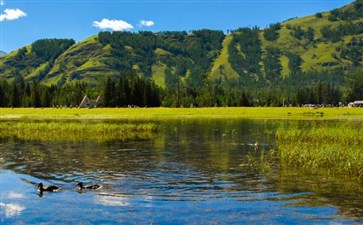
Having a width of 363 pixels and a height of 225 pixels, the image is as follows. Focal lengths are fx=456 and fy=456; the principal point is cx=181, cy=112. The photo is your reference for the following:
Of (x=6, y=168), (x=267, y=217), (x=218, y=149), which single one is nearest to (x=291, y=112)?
(x=218, y=149)

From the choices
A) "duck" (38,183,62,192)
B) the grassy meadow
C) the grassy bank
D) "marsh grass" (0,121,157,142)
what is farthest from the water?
the grassy bank

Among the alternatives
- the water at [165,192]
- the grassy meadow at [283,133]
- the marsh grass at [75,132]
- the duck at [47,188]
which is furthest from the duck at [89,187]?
the marsh grass at [75,132]

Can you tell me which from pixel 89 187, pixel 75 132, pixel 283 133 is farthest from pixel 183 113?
pixel 89 187

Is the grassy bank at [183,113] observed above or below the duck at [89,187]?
above

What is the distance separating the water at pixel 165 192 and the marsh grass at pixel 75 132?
18775 millimetres

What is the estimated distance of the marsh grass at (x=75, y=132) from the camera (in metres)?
68.7

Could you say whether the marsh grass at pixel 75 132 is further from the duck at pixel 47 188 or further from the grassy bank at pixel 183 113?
the grassy bank at pixel 183 113

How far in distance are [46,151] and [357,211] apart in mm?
37016

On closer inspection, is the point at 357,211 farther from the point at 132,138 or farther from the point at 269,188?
the point at 132,138

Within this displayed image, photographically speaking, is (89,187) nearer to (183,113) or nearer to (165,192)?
(165,192)

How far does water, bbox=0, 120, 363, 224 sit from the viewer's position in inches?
913

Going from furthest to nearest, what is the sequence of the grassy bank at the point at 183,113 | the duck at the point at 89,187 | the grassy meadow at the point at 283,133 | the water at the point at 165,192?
the grassy bank at the point at 183,113, the grassy meadow at the point at 283,133, the duck at the point at 89,187, the water at the point at 165,192

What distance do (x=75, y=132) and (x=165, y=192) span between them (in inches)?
1939

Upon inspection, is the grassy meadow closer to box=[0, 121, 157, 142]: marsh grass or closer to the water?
box=[0, 121, 157, 142]: marsh grass
